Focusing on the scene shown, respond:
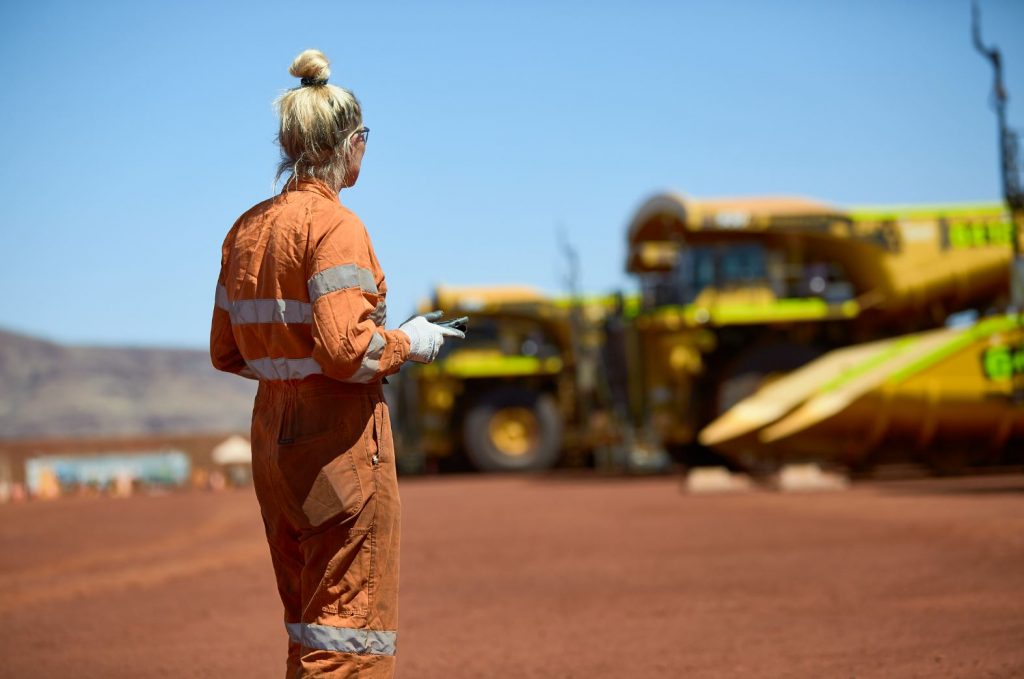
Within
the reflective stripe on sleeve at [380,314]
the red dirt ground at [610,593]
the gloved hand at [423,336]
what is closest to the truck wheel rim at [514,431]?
the red dirt ground at [610,593]

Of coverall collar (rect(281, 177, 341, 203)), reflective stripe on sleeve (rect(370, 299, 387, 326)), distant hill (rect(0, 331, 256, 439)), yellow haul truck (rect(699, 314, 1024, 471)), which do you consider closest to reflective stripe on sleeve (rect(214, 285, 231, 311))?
coverall collar (rect(281, 177, 341, 203))

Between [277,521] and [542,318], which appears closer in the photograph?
[277,521]

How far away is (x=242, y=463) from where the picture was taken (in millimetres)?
28859

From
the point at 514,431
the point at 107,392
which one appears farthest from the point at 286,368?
the point at 107,392

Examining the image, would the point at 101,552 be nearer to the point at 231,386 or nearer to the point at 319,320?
the point at 319,320

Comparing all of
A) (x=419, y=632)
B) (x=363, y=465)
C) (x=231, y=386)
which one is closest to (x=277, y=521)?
(x=363, y=465)

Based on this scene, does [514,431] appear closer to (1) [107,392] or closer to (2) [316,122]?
(2) [316,122]

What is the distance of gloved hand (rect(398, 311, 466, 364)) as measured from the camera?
2.95 metres

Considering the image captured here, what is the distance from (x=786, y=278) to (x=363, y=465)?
16.0 meters

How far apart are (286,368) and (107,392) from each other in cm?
9385

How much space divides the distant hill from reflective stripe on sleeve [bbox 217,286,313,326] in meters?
85.9

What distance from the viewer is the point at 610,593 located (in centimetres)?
721

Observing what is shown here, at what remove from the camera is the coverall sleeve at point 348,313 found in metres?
2.75

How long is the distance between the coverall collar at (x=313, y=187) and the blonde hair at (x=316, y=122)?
0.01 meters
